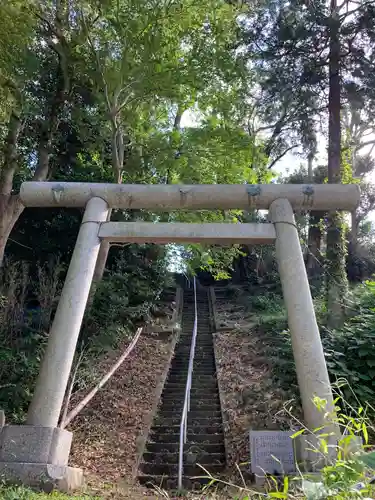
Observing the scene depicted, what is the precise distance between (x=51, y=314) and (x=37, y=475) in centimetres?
598

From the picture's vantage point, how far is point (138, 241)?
21.7 feet

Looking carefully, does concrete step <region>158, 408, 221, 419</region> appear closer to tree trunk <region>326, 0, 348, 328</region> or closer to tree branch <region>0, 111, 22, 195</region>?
tree trunk <region>326, 0, 348, 328</region>

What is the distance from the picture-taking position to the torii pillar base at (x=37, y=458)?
4512mm

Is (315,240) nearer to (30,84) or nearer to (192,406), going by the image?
(192,406)

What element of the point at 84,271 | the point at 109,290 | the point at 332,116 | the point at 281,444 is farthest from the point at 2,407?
the point at 332,116

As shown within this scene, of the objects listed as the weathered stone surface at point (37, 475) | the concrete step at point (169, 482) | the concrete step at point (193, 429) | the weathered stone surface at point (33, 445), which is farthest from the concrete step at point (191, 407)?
the weathered stone surface at point (37, 475)

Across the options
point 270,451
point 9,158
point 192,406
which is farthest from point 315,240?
point 270,451

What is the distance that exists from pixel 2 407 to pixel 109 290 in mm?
5155

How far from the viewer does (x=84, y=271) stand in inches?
239

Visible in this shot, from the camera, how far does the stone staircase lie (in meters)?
5.98

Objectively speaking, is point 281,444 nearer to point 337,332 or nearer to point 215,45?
point 337,332

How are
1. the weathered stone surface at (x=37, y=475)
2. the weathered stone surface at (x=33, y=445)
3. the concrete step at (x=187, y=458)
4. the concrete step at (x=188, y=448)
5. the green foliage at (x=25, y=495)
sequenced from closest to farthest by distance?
the green foliage at (x=25, y=495) < the weathered stone surface at (x=37, y=475) < the weathered stone surface at (x=33, y=445) < the concrete step at (x=187, y=458) < the concrete step at (x=188, y=448)

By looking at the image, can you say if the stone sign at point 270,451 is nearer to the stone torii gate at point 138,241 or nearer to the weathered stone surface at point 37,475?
the stone torii gate at point 138,241

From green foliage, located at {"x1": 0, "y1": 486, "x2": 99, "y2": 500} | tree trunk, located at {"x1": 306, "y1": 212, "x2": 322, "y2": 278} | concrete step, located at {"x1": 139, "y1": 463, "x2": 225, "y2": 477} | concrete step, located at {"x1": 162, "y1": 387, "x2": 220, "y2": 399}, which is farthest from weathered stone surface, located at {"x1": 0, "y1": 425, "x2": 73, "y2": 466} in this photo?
tree trunk, located at {"x1": 306, "y1": 212, "x2": 322, "y2": 278}
